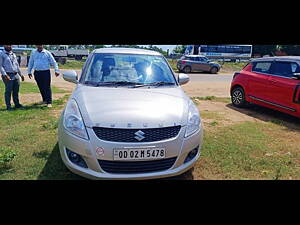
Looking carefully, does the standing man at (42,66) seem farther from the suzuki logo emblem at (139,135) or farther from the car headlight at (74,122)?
the suzuki logo emblem at (139,135)

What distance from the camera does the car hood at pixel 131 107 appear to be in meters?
2.52

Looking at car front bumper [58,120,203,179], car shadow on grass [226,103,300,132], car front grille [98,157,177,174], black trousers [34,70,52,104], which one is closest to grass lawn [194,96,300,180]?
car shadow on grass [226,103,300,132]

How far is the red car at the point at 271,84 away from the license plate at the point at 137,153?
4.37 m

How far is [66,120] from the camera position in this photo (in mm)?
2701

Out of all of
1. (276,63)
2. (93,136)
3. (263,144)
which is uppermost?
(276,63)

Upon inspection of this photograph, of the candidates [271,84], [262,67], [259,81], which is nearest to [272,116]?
[271,84]

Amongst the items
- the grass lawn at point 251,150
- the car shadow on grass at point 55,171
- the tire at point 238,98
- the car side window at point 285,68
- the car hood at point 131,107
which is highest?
the car side window at point 285,68

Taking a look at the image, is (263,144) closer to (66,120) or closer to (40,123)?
(66,120)

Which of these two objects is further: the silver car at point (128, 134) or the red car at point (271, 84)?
the red car at point (271, 84)

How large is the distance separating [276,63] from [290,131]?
199 cm

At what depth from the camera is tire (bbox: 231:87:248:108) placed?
6.99m

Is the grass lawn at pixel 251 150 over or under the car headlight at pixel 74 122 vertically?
under

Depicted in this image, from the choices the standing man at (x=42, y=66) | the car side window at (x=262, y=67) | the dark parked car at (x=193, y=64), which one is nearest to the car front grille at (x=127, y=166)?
the standing man at (x=42, y=66)
